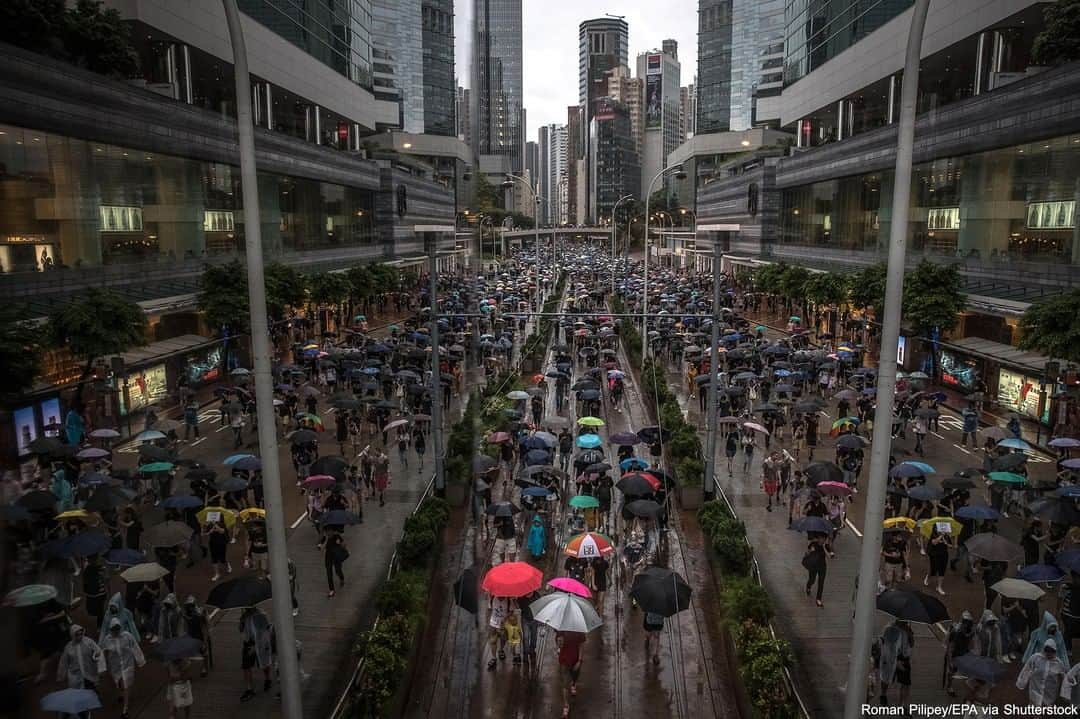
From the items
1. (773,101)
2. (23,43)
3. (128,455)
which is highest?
(773,101)

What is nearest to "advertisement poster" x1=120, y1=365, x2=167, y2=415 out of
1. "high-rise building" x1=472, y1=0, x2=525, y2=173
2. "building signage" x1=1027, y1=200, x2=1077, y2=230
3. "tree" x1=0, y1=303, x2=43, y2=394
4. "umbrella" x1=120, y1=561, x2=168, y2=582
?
"tree" x1=0, y1=303, x2=43, y2=394

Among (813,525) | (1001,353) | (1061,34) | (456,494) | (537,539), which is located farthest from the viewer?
(1001,353)

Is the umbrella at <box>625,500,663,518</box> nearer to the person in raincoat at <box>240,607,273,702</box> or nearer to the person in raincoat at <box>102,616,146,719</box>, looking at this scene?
the person in raincoat at <box>240,607,273,702</box>

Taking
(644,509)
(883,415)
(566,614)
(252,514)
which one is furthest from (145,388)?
(883,415)

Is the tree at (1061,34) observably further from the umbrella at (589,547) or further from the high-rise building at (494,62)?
the high-rise building at (494,62)

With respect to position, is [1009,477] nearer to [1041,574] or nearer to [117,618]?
[1041,574]

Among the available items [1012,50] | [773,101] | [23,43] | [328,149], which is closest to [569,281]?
[773,101]

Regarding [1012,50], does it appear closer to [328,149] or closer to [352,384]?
[352,384]
